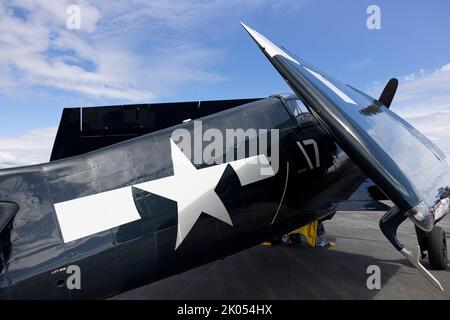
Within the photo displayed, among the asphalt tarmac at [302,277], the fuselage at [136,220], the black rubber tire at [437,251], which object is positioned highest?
the fuselage at [136,220]

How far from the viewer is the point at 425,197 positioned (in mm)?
3807

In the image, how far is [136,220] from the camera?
11.9 feet

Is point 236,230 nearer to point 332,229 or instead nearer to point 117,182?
point 117,182

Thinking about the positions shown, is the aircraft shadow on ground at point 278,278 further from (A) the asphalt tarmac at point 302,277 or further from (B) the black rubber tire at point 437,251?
(B) the black rubber tire at point 437,251

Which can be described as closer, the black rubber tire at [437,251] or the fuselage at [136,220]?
the fuselage at [136,220]

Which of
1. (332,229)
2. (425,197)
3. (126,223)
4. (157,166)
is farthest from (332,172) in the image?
(332,229)

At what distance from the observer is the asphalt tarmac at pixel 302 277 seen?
18.1 feet

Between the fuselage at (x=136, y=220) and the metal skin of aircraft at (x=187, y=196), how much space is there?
0.01 metres

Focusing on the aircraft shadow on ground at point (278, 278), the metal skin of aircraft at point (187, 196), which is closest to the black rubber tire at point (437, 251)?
the aircraft shadow on ground at point (278, 278)

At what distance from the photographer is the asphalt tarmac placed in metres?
5.51

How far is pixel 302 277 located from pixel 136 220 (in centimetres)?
395

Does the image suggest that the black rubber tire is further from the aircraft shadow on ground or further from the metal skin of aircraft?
the metal skin of aircraft

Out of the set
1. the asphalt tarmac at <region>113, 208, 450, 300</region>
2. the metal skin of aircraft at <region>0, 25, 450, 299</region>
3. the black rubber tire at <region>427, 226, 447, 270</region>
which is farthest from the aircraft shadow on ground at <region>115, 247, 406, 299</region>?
the metal skin of aircraft at <region>0, 25, 450, 299</region>

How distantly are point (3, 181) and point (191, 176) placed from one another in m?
1.89
